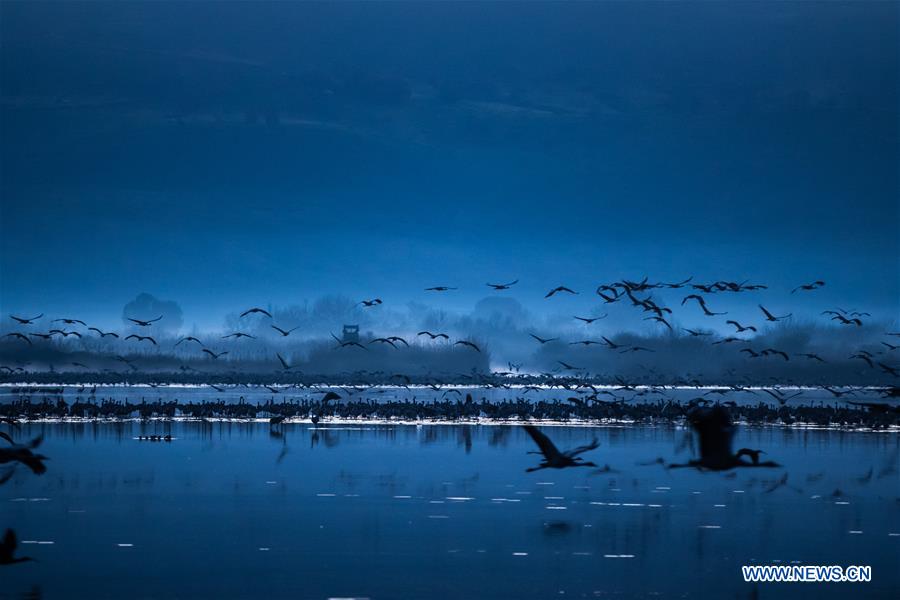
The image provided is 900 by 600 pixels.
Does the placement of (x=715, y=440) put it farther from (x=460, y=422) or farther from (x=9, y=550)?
(x=460, y=422)

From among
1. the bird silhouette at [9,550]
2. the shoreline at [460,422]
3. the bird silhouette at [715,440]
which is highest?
the bird silhouette at [715,440]

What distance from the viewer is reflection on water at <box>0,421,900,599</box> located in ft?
57.0

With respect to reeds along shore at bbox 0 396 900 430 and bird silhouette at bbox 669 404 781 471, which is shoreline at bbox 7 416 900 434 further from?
bird silhouette at bbox 669 404 781 471

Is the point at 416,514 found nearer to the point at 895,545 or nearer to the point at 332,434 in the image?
the point at 895,545

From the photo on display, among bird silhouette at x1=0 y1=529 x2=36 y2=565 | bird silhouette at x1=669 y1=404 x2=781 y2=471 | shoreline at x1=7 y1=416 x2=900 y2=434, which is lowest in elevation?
bird silhouette at x1=0 y1=529 x2=36 y2=565

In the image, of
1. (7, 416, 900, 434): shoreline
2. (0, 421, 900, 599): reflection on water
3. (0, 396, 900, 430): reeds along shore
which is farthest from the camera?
(0, 396, 900, 430): reeds along shore

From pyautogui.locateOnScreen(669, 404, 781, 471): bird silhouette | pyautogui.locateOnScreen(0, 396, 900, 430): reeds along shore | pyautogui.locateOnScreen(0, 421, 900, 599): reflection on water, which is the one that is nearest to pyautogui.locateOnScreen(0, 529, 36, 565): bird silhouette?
pyautogui.locateOnScreen(0, 421, 900, 599): reflection on water

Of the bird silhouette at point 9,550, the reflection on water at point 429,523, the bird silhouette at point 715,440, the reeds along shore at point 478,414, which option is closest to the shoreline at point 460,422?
the reeds along shore at point 478,414

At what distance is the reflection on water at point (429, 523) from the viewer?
17359 millimetres

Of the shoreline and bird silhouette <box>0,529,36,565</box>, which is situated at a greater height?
the shoreline

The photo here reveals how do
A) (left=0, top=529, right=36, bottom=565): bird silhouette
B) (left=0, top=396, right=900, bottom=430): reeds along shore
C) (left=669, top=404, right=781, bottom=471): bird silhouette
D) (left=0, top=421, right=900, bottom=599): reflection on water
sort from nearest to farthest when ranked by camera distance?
1. (left=0, top=421, right=900, bottom=599): reflection on water
2. (left=669, top=404, right=781, bottom=471): bird silhouette
3. (left=0, top=529, right=36, bottom=565): bird silhouette
4. (left=0, top=396, right=900, bottom=430): reeds along shore

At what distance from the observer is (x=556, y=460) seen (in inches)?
806

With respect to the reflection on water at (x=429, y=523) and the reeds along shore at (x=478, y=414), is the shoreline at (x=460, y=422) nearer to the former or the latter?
the reeds along shore at (x=478, y=414)

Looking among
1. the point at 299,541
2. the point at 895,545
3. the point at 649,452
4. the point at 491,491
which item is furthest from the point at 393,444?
the point at 895,545
